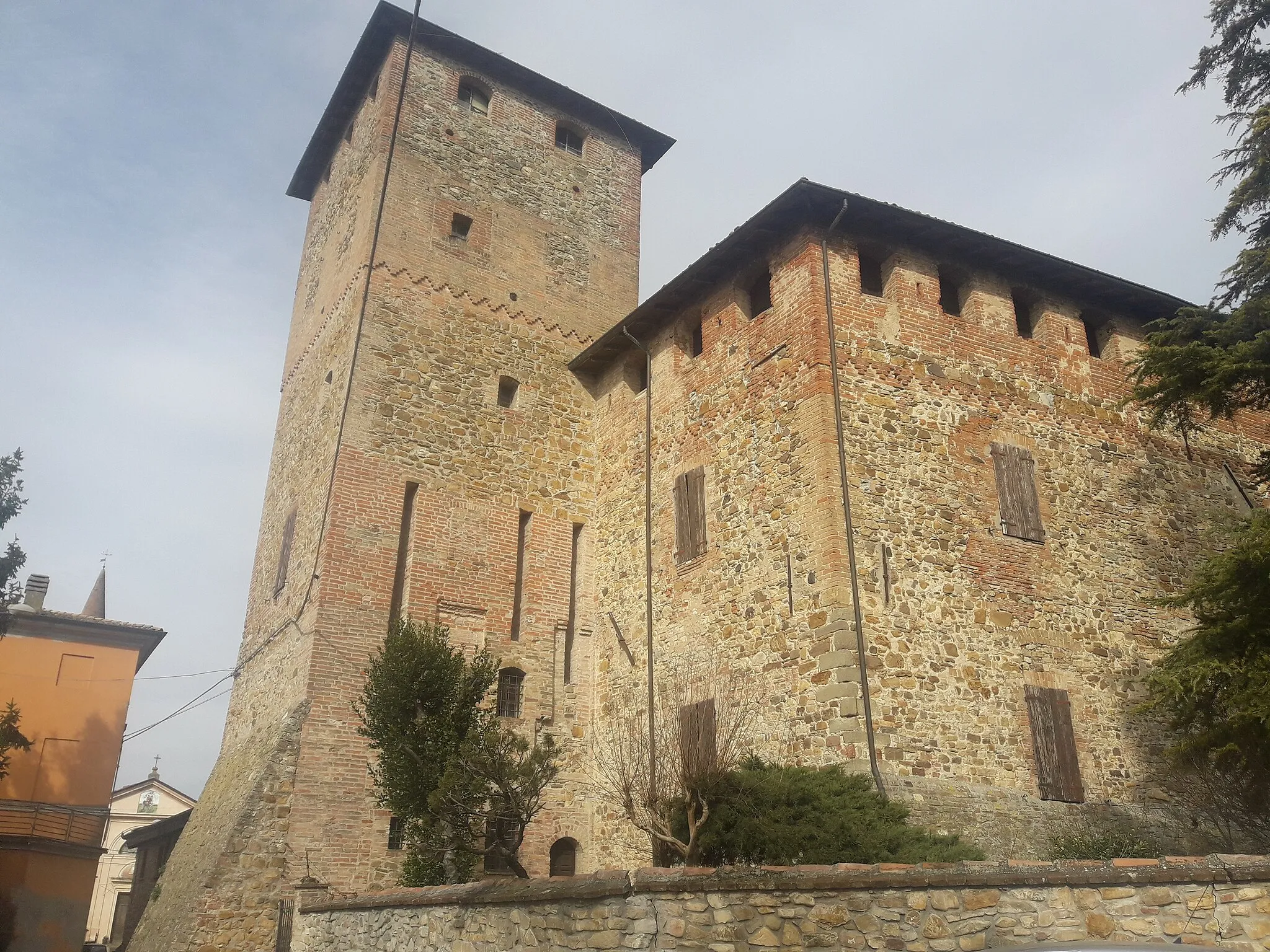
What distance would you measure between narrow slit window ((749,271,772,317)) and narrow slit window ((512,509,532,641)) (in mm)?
5729

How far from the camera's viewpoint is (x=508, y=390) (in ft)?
62.6

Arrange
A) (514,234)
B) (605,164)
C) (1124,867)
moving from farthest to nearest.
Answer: (605,164), (514,234), (1124,867)

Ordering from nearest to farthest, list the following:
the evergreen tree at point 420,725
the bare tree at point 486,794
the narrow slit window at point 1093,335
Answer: the bare tree at point 486,794 → the evergreen tree at point 420,725 → the narrow slit window at point 1093,335

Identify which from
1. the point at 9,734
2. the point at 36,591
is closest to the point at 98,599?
the point at 36,591

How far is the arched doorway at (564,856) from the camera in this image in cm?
1603

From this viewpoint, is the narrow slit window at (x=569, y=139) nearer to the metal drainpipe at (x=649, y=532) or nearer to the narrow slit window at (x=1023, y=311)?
the metal drainpipe at (x=649, y=532)

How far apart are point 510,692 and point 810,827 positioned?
26.0ft

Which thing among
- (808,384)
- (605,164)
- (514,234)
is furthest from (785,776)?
(605,164)

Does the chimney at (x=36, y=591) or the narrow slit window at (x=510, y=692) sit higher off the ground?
the chimney at (x=36, y=591)

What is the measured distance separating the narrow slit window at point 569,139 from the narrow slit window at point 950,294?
34.5 feet

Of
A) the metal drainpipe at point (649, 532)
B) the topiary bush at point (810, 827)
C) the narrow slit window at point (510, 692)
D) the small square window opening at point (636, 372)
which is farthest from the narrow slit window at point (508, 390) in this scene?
the topiary bush at point (810, 827)

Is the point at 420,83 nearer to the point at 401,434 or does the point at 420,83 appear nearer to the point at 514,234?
the point at 514,234

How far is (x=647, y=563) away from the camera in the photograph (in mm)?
16156

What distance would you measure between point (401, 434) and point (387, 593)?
9.57 feet
